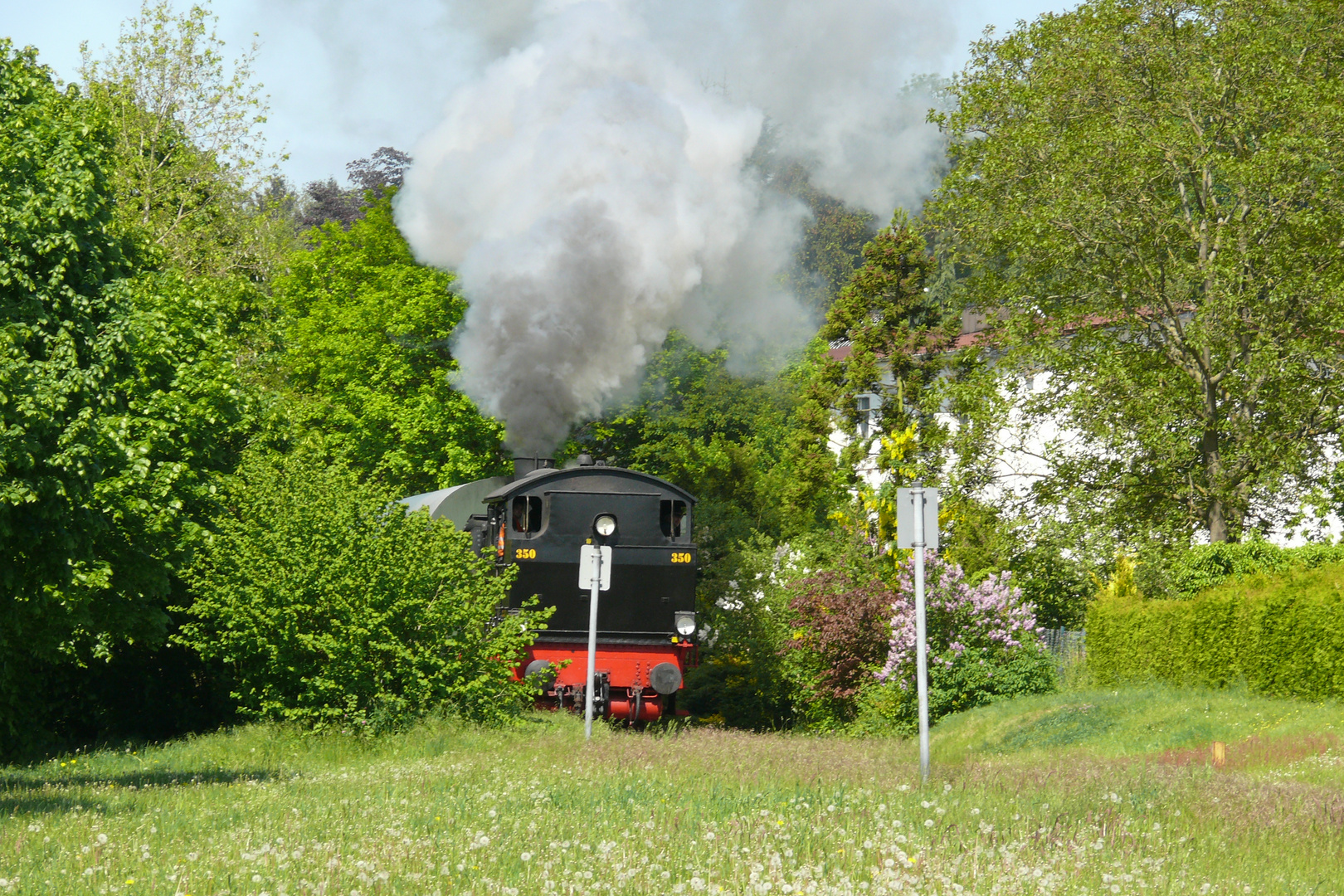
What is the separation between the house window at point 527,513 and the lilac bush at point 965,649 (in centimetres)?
668

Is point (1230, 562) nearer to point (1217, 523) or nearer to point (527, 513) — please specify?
point (1217, 523)

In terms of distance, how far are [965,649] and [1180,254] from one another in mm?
9388

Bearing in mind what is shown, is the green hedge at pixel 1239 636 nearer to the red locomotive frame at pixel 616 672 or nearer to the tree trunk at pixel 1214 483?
the tree trunk at pixel 1214 483

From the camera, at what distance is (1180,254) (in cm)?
2583

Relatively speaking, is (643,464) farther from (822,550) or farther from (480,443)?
Answer: (822,550)

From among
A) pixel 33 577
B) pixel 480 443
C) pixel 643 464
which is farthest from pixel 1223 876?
pixel 643 464

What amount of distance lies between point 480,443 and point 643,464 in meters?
6.11

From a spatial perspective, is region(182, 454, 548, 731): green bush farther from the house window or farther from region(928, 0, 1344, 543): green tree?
region(928, 0, 1344, 543): green tree

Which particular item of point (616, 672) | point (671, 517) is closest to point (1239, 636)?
point (671, 517)

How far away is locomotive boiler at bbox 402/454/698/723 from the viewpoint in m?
19.8

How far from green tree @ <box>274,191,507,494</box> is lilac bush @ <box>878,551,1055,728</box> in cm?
1696

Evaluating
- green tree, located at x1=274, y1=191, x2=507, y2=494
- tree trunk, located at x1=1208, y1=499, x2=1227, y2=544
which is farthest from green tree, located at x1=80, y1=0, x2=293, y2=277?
tree trunk, located at x1=1208, y1=499, x2=1227, y2=544

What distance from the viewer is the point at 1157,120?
25.5 metres

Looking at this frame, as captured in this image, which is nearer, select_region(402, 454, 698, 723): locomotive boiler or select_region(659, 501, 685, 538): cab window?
select_region(402, 454, 698, 723): locomotive boiler
